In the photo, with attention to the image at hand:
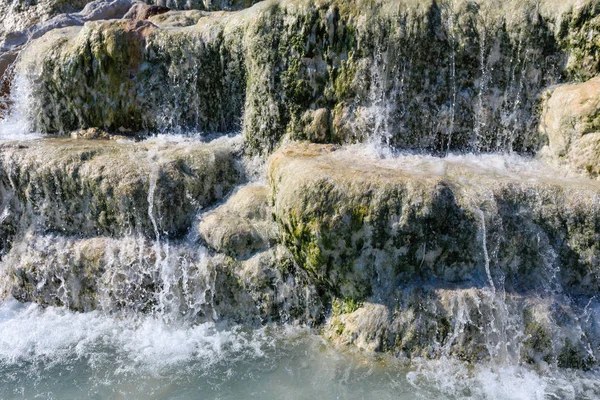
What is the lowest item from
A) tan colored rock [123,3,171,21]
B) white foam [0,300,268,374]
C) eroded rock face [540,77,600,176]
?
white foam [0,300,268,374]

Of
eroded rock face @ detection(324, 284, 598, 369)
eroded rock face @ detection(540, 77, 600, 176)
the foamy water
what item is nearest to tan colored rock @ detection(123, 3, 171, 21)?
the foamy water

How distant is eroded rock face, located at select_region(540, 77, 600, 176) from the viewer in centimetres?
740

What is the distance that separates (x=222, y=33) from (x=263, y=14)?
0.99m

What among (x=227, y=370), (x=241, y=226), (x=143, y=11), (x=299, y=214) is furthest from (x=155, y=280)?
(x=143, y=11)

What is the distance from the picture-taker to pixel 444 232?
6730mm

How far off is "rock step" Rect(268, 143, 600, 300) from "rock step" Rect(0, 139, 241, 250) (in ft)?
6.35

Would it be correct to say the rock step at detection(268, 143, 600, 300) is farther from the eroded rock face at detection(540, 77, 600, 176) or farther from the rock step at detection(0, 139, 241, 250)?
the rock step at detection(0, 139, 241, 250)

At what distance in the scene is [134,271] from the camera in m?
7.70

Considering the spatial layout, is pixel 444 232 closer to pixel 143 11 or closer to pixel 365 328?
pixel 365 328

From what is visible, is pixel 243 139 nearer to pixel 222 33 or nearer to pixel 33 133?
pixel 222 33

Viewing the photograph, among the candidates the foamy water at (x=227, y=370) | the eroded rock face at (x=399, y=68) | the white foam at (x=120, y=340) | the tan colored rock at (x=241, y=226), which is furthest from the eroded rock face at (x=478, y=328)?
the eroded rock face at (x=399, y=68)

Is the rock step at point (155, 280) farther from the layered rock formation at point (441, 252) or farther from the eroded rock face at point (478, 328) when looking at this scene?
the eroded rock face at point (478, 328)

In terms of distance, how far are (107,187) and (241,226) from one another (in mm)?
2060

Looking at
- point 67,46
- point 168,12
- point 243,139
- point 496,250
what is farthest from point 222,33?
point 496,250
